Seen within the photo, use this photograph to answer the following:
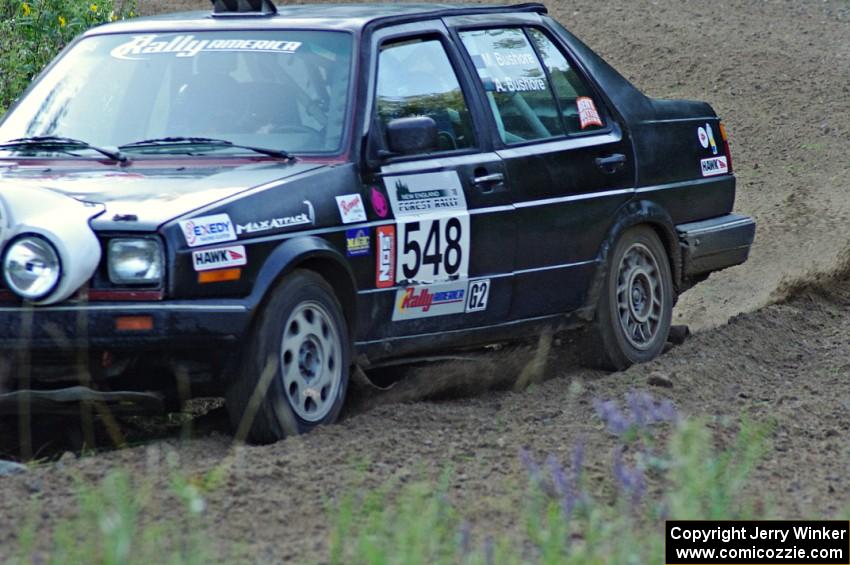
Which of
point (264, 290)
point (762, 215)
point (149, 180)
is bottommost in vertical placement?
point (762, 215)

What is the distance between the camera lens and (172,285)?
5.66 meters

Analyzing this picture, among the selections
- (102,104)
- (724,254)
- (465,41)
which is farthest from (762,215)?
(102,104)

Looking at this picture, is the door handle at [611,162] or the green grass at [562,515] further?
the door handle at [611,162]

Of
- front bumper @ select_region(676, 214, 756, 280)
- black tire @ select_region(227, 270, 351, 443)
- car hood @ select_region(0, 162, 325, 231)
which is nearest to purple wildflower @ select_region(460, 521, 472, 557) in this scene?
black tire @ select_region(227, 270, 351, 443)

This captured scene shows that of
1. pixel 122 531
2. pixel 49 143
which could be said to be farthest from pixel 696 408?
pixel 122 531

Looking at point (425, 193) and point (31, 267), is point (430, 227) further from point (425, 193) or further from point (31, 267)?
point (31, 267)

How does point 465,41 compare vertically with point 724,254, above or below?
above

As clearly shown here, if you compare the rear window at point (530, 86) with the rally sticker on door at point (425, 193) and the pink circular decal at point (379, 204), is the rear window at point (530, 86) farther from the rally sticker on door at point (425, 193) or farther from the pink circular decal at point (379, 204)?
the pink circular decal at point (379, 204)

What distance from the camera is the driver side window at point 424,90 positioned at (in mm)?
6965

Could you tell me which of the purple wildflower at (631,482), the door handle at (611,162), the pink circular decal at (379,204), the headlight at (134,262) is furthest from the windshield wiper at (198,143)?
the purple wildflower at (631,482)

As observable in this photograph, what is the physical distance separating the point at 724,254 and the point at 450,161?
7.55 ft

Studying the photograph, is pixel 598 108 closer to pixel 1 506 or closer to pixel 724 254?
pixel 724 254

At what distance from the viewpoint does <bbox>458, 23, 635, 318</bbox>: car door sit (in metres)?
7.46

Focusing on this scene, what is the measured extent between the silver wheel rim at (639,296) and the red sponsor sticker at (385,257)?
1.80 metres
